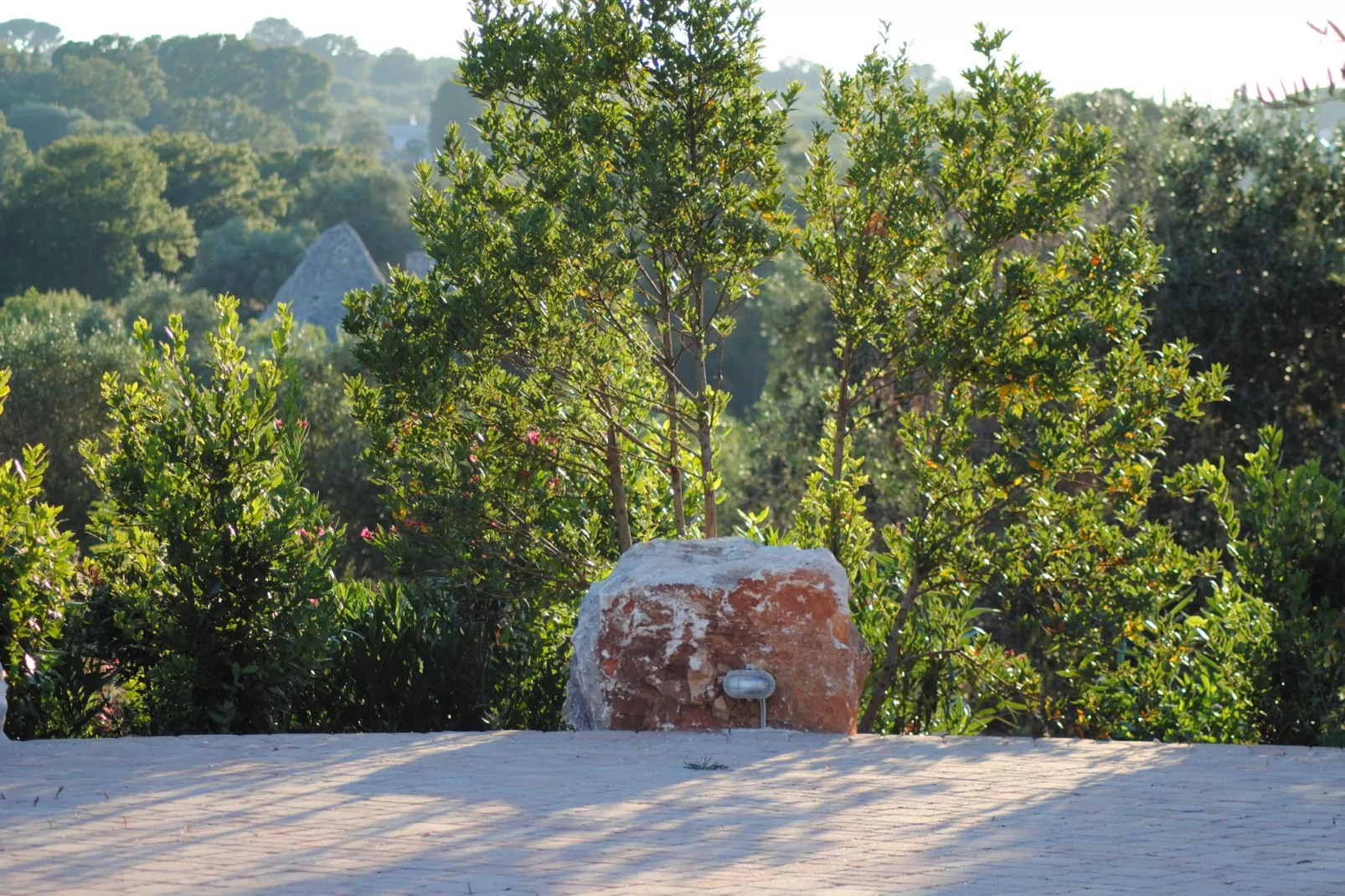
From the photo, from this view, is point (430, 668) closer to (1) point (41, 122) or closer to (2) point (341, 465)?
(2) point (341, 465)

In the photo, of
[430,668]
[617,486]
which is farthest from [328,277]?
[430,668]

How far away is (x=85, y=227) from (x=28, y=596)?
145ft

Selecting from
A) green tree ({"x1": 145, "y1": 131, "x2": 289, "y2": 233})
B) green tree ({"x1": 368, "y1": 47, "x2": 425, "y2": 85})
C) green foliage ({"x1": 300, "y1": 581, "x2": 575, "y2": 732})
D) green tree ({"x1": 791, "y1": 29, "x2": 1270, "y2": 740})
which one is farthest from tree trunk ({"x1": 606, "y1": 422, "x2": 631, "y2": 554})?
green tree ({"x1": 368, "y1": 47, "x2": 425, "y2": 85})

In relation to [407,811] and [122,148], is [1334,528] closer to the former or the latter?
[407,811]

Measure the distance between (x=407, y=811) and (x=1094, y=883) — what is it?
2.21m

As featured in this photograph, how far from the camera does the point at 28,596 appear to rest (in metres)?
7.06

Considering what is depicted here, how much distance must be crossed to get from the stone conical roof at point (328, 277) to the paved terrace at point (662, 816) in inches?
1134

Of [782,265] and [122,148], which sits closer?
[782,265]

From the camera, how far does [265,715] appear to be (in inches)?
283

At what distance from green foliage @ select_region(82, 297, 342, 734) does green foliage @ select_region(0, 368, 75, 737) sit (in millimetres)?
240

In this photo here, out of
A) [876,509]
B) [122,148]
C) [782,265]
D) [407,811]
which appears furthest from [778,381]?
[122,148]

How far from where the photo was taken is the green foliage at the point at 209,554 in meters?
7.07

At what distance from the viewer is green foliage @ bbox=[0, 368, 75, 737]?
22.9 feet

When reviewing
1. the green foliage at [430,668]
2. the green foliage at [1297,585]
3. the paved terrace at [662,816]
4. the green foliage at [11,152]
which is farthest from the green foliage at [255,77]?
the paved terrace at [662,816]
